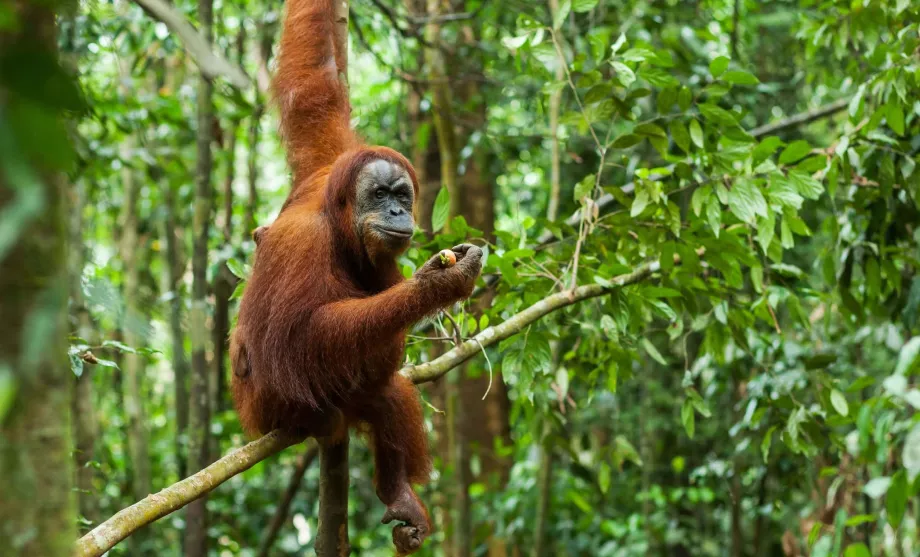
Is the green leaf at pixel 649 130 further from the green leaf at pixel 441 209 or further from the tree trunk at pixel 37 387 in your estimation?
the tree trunk at pixel 37 387

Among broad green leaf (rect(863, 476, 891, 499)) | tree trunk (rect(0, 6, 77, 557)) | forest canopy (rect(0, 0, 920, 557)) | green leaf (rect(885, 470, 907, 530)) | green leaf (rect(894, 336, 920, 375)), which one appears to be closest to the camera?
tree trunk (rect(0, 6, 77, 557))

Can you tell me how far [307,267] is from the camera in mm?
3484

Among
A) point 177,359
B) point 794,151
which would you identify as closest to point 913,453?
point 794,151

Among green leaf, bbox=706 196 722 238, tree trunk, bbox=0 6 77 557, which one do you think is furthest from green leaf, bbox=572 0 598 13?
tree trunk, bbox=0 6 77 557

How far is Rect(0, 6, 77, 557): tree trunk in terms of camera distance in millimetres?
943

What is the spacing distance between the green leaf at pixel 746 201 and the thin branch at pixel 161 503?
1963mm

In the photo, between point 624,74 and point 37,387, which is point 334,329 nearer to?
point 624,74

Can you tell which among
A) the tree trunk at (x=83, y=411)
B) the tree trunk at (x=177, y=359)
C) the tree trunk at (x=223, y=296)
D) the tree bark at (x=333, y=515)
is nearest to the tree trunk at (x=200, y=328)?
the tree trunk at (x=83, y=411)

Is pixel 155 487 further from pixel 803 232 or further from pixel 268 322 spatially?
pixel 803 232

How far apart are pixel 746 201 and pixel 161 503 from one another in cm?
237

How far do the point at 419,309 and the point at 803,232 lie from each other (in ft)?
5.39

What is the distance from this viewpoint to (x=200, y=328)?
5.60 meters

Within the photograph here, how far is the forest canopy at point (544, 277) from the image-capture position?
3.73 feet

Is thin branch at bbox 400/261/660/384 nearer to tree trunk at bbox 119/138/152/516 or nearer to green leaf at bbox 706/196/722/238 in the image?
green leaf at bbox 706/196/722/238
